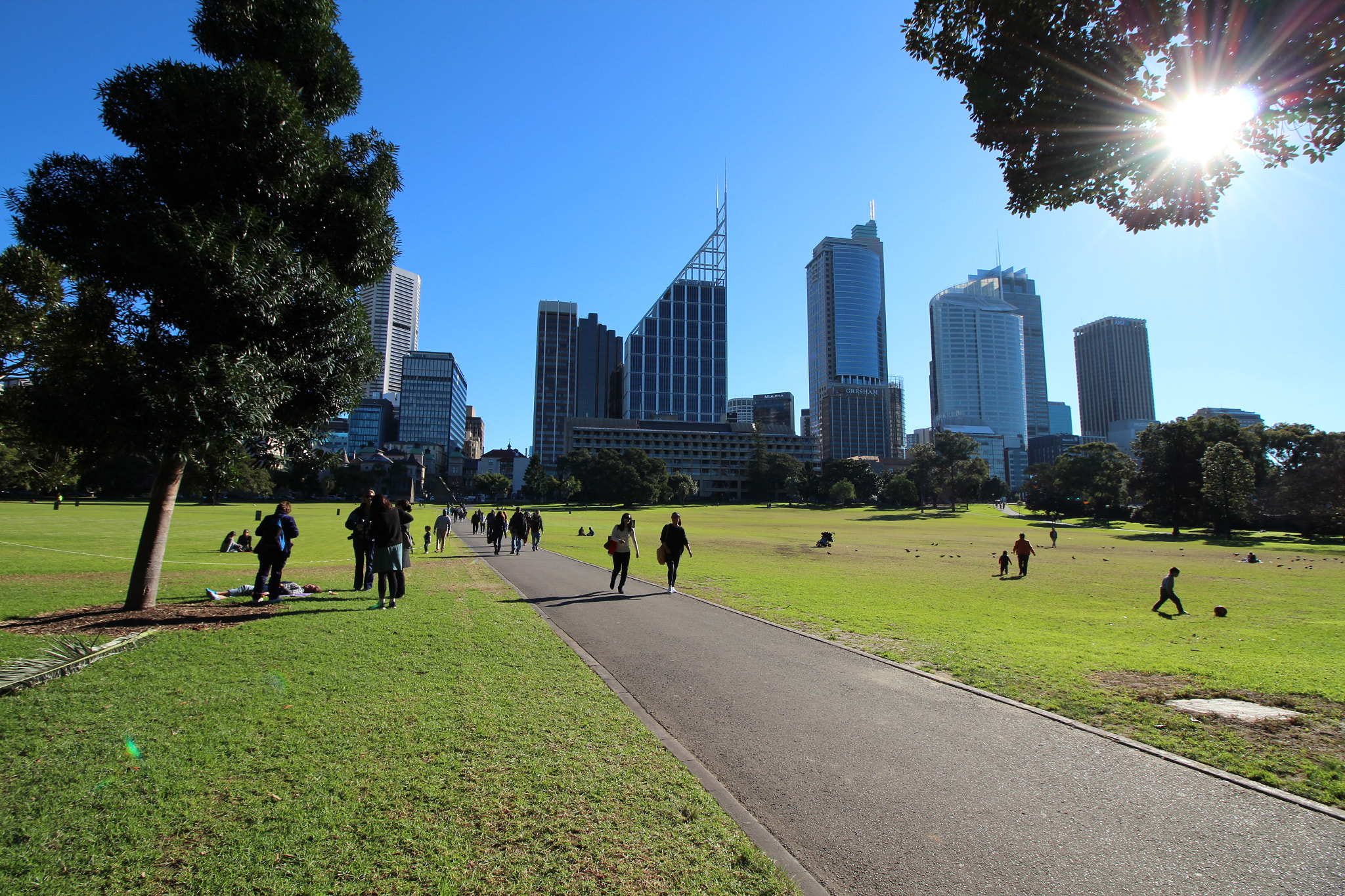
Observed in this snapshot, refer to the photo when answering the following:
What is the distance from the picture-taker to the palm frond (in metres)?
5.62

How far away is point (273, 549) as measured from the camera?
1173cm

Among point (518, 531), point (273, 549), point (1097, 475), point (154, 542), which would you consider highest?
point (1097, 475)

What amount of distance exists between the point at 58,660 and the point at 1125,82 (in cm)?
1230

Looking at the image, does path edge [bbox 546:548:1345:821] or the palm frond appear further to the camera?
the palm frond

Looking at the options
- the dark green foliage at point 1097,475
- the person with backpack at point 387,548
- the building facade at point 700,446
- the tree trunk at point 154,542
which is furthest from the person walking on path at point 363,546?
the building facade at point 700,446

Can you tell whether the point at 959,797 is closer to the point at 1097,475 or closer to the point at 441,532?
the point at 441,532

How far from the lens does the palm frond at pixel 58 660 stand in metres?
5.62

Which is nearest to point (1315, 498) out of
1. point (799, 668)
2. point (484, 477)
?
point (799, 668)

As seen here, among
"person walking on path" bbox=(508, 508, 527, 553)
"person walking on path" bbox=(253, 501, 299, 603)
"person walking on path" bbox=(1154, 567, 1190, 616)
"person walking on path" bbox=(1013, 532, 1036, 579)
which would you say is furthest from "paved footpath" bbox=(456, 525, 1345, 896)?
"person walking on path" bbox=(508, 508, 527, 553)

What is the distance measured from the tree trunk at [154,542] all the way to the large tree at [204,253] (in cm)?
3

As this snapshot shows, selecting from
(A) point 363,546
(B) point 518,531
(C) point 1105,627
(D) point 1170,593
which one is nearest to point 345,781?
(A) point 363,546

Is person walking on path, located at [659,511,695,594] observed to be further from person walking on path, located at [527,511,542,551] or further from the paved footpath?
person walking on path, located at [527,511,542,551]

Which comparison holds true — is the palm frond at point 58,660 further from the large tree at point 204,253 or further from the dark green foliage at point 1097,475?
the dark green foliage at point 1097,475

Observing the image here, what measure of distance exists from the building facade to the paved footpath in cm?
15861
